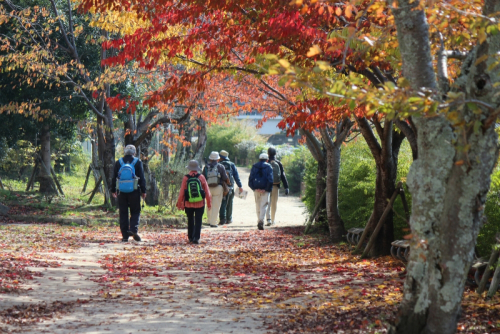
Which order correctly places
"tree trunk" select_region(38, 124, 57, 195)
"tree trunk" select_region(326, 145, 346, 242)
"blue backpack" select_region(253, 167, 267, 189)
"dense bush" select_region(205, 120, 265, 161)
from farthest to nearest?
1. "dense bush" select_region(205, 120, 265, 161)
2. "tree trunk" select_region(38, 124, 57, 195)
3. "blue backpack" select_region(253, 167, 267, 189)
4. "tree trunk" select_region(326, 145, 346, 242)

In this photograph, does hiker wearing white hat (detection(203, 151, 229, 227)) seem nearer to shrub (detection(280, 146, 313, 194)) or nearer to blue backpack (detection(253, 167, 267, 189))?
blue backpack (detection(253, 167, 267, 189))

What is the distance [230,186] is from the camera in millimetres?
17094

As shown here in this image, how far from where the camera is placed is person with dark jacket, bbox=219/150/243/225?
1717 cm

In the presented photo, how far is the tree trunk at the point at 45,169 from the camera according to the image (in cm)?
2127

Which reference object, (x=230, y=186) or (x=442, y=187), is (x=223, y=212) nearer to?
(x=230, y=186)

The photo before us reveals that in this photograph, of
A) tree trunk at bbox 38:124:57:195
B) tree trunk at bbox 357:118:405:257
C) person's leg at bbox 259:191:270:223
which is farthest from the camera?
tree trunk at bbox 38:124:57:195

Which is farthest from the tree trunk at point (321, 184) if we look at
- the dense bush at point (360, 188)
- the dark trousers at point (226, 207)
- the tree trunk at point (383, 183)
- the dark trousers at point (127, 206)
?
the dark trousers at point (127, 206)

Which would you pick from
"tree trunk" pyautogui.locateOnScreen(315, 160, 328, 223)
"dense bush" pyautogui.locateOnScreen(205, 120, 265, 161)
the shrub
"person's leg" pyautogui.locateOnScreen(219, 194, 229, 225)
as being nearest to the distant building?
"dense bush" pyautogui.locateOnScreen(205, 120, 265, 161)

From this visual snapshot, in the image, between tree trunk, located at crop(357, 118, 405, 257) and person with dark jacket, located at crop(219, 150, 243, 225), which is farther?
person with dark jacket, located at crop(219, 150, 243, 225)

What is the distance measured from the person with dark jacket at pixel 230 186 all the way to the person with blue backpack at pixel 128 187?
14.9 ft

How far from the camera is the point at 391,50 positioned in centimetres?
718

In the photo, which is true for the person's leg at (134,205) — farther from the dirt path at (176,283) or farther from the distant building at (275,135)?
the distant building at (275,135)

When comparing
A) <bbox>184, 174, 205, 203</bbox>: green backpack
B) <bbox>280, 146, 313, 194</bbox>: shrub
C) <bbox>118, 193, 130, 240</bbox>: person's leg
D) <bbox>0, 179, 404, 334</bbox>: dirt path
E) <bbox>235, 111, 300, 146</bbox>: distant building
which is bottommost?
<bbox>0, 179, 404, 334</bbox>: dirt path

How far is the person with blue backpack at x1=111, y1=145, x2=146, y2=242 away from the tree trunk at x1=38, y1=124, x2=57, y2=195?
31.2 feet
